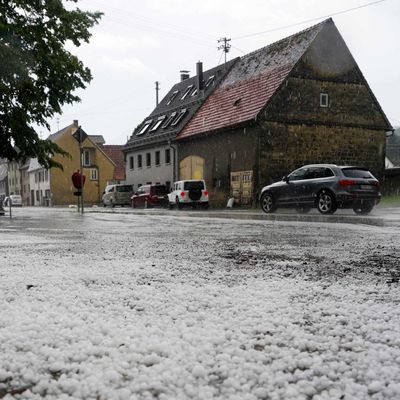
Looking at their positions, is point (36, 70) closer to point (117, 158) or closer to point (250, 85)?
point (250, 85)

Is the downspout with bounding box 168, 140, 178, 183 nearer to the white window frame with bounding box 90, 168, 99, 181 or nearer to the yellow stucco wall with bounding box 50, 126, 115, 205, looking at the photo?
the yellow stucco wall with bounding box 50, 126, 115, 205

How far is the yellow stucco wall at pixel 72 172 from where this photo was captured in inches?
2225

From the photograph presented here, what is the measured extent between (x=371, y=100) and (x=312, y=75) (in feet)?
14.1

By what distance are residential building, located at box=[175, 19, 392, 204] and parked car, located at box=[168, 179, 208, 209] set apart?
2044 mm

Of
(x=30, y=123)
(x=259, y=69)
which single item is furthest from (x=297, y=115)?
(x=30, y=123)

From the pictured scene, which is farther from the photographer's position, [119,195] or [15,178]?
[15,178]

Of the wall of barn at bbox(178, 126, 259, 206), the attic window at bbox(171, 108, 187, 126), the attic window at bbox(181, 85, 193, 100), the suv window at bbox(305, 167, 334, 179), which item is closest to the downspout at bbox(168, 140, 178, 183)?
the wall of barn at bbox(178, 126, 259, 206)

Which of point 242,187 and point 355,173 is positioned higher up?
point 355,173

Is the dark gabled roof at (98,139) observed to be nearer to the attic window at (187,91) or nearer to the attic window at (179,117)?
the attic window at (187,91)

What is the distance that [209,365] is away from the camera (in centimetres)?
157

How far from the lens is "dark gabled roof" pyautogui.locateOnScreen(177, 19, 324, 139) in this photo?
2553 cm

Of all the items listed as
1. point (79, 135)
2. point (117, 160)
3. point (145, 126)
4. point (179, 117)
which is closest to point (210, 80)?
point (179, 117)

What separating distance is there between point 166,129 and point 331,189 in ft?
72.2

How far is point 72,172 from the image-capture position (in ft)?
189
